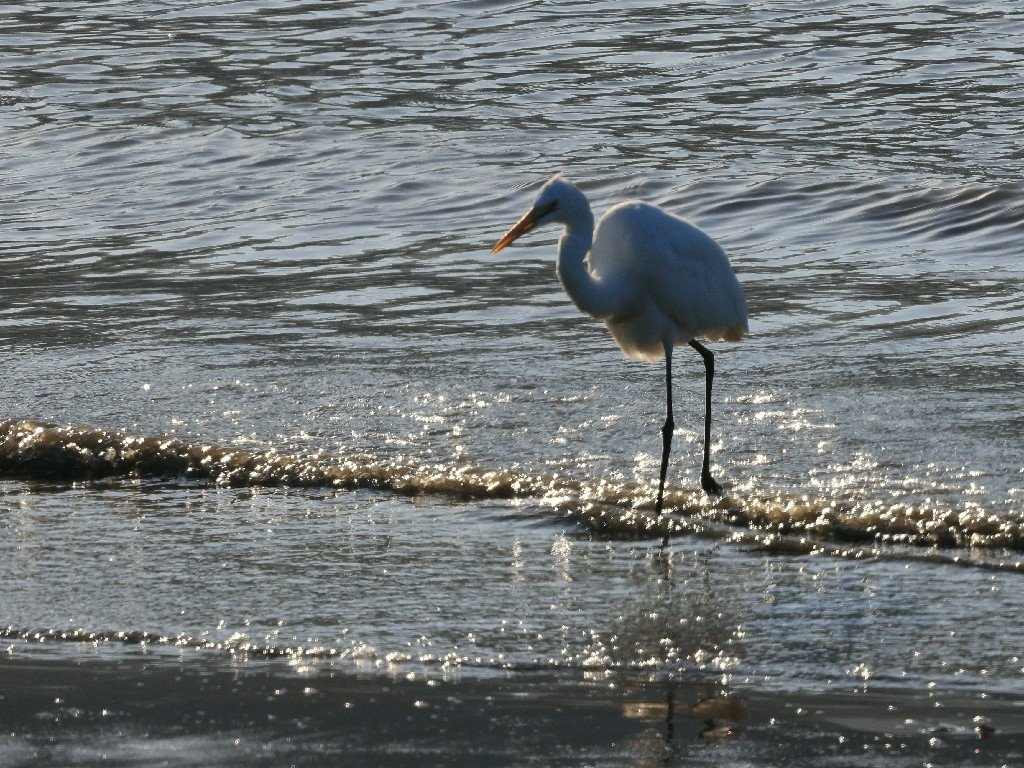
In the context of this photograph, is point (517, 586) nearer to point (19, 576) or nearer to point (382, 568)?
point (382, 568)

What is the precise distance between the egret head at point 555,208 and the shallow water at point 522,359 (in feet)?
2.82

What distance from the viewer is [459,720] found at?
3812 millimetres

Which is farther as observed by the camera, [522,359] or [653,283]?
[522,359]

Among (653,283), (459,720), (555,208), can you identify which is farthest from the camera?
(653,283)

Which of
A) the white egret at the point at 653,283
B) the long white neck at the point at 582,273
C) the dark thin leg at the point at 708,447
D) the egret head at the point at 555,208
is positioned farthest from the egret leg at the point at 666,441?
the egret head at the point at 555,208

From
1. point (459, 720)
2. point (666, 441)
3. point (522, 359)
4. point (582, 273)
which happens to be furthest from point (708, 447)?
point (459, 720)

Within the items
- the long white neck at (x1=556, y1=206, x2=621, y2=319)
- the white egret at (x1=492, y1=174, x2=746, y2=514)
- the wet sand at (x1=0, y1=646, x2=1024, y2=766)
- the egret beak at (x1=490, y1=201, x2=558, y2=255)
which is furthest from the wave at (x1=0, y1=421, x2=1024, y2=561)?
the wet sand at (x1=0, y1=646, x2=1024, y2=766)

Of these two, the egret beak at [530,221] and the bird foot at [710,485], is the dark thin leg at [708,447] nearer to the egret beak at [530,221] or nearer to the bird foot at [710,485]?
the bird foot at [710,485]

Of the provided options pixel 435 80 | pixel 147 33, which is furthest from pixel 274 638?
pixel 147 33

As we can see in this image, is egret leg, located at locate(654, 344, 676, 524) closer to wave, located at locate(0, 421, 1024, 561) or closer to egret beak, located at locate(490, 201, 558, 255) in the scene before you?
wave, located at locate(0, 421, 1024, 561)

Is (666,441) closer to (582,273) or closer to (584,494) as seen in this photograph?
(584,494)

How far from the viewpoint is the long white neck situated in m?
6.18

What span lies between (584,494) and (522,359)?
182cm

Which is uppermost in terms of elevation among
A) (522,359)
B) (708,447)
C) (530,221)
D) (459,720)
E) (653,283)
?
(530,221)
